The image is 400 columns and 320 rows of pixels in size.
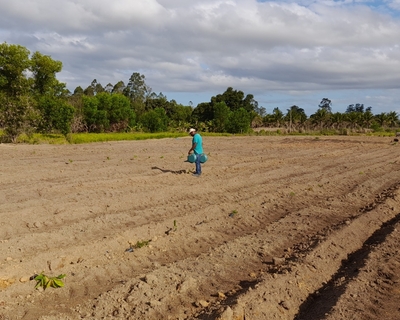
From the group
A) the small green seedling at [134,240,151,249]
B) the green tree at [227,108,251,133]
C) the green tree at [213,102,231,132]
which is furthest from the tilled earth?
the green tree at [213,102,231,132]

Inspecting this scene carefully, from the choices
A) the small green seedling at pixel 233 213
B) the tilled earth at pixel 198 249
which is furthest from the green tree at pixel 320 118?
the small green seedling at pixel 233 213

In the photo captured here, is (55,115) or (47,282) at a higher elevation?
(55,115)

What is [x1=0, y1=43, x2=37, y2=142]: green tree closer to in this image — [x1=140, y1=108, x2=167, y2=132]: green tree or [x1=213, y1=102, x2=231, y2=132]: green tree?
[x1=140, y1=108, x2=167, y2=132]: green tree

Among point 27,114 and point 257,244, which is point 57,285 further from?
point 27,114

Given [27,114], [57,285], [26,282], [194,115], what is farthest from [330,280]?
[194,115]

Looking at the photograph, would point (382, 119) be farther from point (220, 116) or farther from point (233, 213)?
point (233, 213)

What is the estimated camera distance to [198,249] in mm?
7059

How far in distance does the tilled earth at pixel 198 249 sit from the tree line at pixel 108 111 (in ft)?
73.4

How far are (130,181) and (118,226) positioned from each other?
456 cm

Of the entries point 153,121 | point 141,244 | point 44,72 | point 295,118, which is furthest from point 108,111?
point 141,244

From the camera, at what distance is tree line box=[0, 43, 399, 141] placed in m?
32.9

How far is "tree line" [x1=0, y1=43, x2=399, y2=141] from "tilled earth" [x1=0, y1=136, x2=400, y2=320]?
22379 millimetres

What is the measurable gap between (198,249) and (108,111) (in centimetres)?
4753

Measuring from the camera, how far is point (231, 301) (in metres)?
4.93
